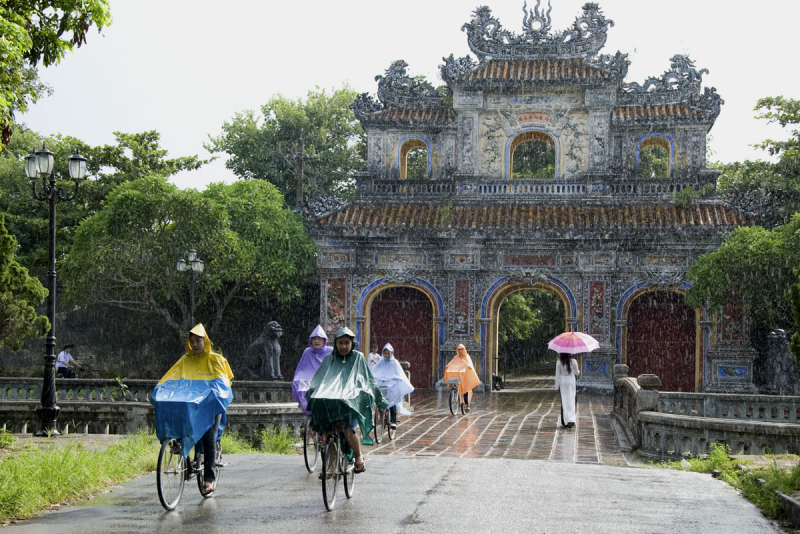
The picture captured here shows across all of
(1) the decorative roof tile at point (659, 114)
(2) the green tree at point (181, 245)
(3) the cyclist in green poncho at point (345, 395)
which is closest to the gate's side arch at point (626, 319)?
(1) the decorative roof tile at point (659, 114)

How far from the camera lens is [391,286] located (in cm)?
2969

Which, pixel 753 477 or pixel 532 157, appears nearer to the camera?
pixel 753 477

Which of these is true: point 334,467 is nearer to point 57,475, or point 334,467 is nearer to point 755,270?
point 57,475

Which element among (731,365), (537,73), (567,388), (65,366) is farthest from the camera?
(537,73)

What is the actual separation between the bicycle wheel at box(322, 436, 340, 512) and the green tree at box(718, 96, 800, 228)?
2216cm

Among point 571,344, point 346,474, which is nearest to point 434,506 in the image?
point 346,474

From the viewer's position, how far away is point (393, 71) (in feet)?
103

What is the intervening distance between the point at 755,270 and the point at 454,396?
31.3 ft

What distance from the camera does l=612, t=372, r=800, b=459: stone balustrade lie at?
40.5 ft

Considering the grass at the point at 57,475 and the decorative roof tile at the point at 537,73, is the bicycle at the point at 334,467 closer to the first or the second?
the grass at the point at 57,475

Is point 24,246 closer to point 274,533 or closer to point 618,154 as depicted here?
point 618,154

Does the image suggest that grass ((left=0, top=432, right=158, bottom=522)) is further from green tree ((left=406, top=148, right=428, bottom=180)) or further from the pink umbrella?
green tree ((left=406, top=148, right=428, bottom=180))

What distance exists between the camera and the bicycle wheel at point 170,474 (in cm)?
788

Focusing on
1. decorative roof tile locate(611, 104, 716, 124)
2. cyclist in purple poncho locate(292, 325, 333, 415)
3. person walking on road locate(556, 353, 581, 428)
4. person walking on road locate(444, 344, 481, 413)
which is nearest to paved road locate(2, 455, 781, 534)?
cyclist in purple poncho locate(292, 325, 333, 415)
